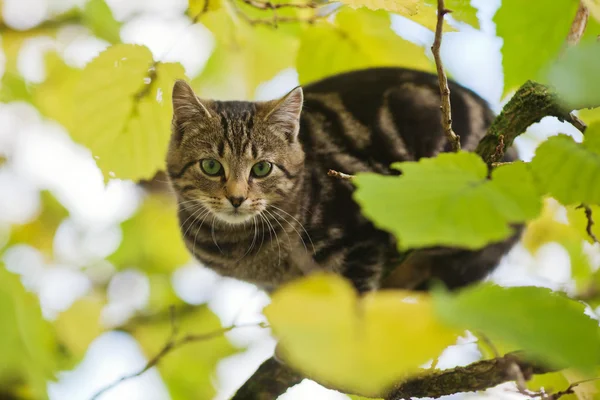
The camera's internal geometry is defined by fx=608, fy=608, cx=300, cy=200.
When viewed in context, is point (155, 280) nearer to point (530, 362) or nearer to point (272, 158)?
point (272, 158)

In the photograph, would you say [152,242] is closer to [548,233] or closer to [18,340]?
[548,233]

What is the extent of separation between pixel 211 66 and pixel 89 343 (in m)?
1.77

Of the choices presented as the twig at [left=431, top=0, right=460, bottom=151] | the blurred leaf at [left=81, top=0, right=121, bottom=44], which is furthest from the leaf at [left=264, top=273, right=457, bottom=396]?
the blurred leaf at [left=81, top=0, right=121, bottom=44]

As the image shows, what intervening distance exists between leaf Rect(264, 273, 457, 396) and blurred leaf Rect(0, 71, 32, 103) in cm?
299

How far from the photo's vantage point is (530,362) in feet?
3.90

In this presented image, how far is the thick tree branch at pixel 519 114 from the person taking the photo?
1346 mm

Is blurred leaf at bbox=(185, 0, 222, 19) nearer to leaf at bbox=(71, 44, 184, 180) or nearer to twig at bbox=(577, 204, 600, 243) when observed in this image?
leaf at bbox=(71, 44, 184, 180)

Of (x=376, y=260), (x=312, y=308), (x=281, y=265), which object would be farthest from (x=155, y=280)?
(x=312, y=308)

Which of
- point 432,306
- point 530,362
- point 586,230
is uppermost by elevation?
point 432,306

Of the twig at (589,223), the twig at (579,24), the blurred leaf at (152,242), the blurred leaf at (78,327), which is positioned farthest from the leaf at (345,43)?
the blurred leaf at (152,242)

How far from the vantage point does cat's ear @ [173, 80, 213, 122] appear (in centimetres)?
224

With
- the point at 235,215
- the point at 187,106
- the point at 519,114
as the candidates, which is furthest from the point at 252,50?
the point at 519,114

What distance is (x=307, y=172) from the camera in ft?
7.80

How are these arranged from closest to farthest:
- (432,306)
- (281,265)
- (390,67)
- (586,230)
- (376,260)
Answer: (432,306) < (586,230) < (376,260) < (281,265) < (390,67)
